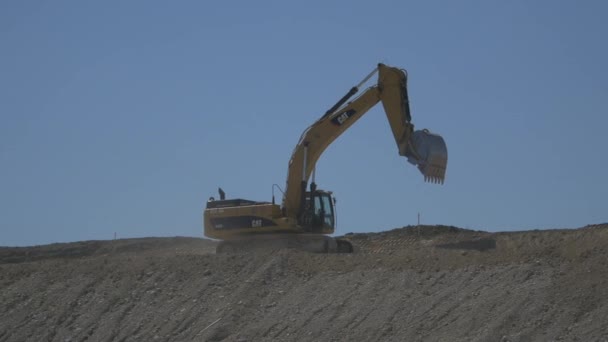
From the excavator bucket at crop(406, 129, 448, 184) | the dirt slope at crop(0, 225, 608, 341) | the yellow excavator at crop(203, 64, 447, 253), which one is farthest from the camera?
the yellow excavator at crop(203, 64, 447, 253)

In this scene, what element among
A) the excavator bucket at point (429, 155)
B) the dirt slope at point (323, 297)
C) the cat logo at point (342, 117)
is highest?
the cat logo at point (342, 117)

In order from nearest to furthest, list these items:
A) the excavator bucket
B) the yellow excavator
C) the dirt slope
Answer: the dirt slope < the excavator bucket < the yellow excavator

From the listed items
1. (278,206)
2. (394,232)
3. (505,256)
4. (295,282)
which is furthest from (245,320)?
(394,232)

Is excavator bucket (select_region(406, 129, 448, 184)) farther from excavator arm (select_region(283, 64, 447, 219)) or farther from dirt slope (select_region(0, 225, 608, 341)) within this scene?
dirt slope (select_region(0, 225, 608, 341))


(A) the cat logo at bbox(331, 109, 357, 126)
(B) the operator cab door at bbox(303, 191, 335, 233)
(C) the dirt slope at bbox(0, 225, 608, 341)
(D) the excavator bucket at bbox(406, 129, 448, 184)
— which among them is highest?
(A) the cat logo at bbox(331, 109, 357, 126)

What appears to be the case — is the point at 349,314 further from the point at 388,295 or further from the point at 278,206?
the point at 278,206

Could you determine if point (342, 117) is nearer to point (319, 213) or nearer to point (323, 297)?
point (319, 213)

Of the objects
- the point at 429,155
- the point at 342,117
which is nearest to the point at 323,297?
the point at 429,155

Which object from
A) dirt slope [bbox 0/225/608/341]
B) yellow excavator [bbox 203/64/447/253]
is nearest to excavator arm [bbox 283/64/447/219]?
yellow excavator [bbox 203/64/447/253]

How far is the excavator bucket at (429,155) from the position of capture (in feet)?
87.8

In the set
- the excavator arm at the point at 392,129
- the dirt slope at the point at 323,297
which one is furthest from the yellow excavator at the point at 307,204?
the dirt slope at the point at 323,297

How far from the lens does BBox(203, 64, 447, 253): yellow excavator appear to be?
28.0m

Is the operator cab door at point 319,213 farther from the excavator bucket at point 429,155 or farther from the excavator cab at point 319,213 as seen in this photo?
the excavator bucket at point 429,155

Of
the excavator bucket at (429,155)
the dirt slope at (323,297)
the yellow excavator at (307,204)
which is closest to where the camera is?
the dirt slope at (323,297)
